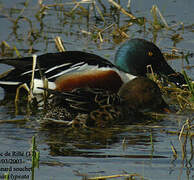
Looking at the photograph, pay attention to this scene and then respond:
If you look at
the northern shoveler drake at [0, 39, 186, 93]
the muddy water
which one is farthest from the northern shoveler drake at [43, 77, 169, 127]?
the northern shoveler drake at [0, 39, 186, 93]

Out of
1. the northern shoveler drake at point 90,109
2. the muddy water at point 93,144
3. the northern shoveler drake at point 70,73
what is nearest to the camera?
the muddy water at point 93,144

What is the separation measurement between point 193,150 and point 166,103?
182 cm

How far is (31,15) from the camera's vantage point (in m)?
10.9

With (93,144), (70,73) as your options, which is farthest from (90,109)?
(70,73)

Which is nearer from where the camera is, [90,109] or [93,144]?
[93,144]

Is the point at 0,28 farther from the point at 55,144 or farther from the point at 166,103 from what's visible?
the point at 55,144

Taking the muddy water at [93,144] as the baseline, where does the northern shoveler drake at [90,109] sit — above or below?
above

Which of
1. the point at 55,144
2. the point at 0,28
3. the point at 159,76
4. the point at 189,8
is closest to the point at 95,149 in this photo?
the point at 55,144

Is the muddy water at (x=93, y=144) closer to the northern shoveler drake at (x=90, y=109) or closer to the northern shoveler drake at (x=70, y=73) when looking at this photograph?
the northern shoveler drake at (x=90, y=109)

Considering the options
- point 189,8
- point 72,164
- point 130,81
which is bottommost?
point 72,164

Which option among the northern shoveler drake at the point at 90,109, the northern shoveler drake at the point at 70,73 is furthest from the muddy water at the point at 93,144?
the northern shoveler drake at the point at 70,73

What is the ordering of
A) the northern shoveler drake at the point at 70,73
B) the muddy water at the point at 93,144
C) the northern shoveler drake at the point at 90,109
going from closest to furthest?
the muddy water at the point at 93,144 < the northern shoveler drake at the point at 90,109 < the northern shoveler drake at the point at 70,73

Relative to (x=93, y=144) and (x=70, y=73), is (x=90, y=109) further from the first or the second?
(x=70, y=73)

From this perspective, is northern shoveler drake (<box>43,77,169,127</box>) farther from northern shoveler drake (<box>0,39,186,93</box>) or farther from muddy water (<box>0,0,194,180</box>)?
northern shoveler drake (<box>0,39,186,93</box>)
